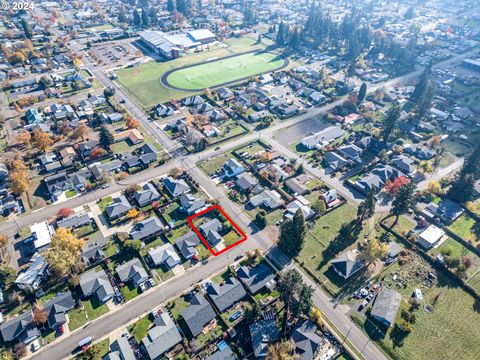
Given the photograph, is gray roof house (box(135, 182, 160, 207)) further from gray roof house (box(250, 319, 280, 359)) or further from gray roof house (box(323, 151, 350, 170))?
gray roof house (box(323, 151, 350, 170))

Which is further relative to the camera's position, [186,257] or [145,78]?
[145,78]

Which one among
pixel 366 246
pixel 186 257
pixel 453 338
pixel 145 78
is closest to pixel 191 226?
pixel 186 257

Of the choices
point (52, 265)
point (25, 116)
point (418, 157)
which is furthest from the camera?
point (25, 116)

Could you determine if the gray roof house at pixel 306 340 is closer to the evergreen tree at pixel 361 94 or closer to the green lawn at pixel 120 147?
the green lawn at pixel 120 147

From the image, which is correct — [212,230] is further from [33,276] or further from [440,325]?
[440,325]

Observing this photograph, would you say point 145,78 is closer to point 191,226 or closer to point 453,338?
point 191,226

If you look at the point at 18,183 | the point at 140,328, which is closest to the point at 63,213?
the point at 18,183

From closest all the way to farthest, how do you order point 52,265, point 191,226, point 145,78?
1. point 52,265
2. point 191,226
3. point 145,78

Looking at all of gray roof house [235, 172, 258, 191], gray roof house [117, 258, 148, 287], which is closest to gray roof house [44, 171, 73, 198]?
gray roof house [117, 258, 148, 287]
